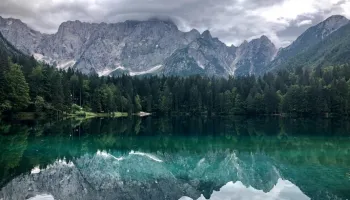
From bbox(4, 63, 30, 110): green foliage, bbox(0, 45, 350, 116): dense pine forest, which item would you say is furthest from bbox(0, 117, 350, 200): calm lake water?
bbox(0, 45, 350, 116): dense pine forest

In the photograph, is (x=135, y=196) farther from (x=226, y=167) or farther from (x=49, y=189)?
(x=226, y=167)

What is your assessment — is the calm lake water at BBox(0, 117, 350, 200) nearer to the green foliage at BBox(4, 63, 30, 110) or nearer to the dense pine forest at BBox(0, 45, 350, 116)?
the green foliage at BBox(4, 63, 30, 110)

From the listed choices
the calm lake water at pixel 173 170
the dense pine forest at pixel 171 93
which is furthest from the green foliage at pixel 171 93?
the calm lake water at pixel 173 170

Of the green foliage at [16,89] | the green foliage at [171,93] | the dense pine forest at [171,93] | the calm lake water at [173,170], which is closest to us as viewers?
the calm lake water at [173,170]

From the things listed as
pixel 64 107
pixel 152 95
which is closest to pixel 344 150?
pixel 64 107

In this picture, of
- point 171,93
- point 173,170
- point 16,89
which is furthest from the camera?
point 171,93

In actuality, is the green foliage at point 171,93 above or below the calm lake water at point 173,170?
above

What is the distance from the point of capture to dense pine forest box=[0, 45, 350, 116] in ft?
327

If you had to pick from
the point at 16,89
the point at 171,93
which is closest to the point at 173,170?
the point at 16,89

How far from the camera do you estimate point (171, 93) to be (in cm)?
17838

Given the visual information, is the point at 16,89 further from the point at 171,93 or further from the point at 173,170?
the point at 171,93

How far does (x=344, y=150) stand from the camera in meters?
43.3

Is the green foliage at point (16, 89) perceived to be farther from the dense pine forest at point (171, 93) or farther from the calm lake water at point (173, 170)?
the calm lake water at point (173, 170)

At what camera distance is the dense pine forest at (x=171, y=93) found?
99.6m
